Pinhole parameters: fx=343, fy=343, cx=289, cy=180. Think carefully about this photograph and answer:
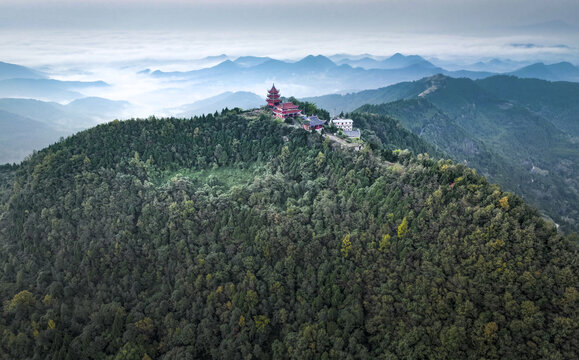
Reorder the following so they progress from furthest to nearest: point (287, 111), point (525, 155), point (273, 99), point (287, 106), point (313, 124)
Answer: point (525, 155) → point (273, 99) → point (287, 106) → point (287, 111) → point (313, 124)

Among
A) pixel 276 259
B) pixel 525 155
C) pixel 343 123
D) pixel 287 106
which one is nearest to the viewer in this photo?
pixel 276 259

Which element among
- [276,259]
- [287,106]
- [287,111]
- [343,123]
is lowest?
[276,259]

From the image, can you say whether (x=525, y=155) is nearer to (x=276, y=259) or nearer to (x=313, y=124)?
(x=313, y=124)

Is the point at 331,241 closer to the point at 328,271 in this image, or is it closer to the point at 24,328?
the point at 328,271

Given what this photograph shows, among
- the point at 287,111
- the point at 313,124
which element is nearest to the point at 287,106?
the point at 287,111

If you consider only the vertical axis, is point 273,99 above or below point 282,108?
above

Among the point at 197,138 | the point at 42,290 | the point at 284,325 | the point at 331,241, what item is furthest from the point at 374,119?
the point at 42,290

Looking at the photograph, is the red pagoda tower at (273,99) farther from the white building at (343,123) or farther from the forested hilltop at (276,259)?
the forested hilltop at (276,259)

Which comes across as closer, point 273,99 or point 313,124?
point 313,124
